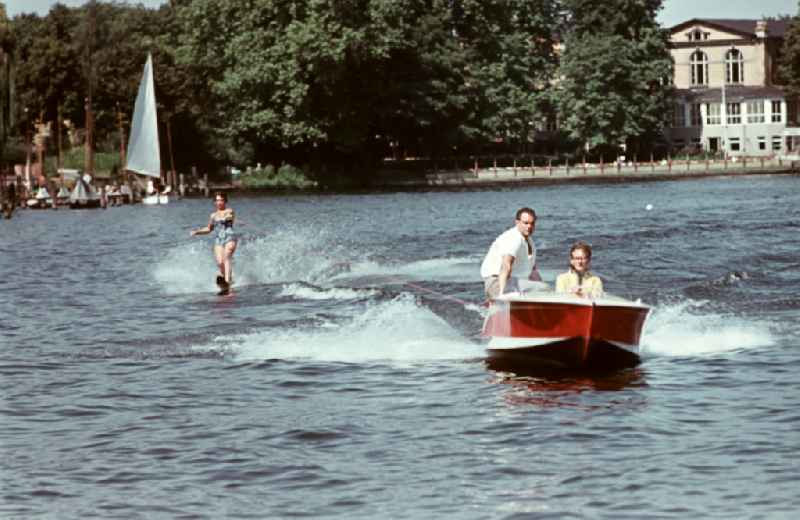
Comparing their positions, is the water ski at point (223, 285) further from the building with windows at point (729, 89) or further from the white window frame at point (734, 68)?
the white window frame at point (734, 68)

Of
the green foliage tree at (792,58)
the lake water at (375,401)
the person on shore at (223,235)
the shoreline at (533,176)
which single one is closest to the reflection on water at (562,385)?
the lake water at (375,401)

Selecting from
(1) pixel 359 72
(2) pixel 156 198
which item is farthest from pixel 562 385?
(1) pixel 359 72

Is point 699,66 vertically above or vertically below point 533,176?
above

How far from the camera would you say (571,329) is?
70.6ft

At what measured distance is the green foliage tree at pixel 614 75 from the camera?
5492 inches

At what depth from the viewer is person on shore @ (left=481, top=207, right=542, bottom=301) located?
2222 centimetres

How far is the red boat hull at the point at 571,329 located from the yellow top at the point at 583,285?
176 mm

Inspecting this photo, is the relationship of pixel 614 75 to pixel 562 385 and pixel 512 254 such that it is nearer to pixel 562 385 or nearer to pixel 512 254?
pixel 512 254

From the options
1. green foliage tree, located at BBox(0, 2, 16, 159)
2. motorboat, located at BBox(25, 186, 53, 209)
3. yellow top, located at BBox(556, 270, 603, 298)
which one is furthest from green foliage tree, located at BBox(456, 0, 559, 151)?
yellow top, located at BBox(556, 270, 603, 298)

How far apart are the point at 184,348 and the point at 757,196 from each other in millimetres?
64687

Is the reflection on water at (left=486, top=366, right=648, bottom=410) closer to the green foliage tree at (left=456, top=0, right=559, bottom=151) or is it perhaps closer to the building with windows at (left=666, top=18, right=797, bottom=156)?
the green foliage tree at (left=456, top=0, right=559, bottom=151)

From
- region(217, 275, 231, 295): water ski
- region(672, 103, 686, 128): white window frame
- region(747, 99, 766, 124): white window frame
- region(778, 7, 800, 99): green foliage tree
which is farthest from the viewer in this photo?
region(672, 103, 686, 128): white window frame

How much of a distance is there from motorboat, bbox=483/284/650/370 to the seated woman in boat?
0.14 meters

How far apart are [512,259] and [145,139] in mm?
80944
